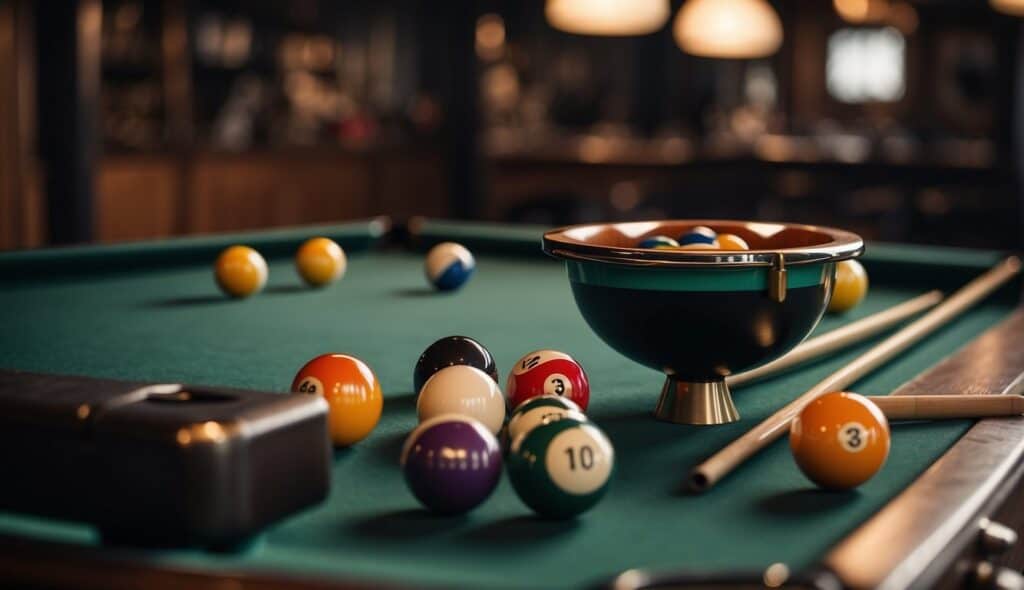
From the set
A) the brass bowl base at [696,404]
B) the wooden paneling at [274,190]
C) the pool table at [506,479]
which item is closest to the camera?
the pool table at [506,479]

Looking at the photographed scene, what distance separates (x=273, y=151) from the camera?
7.61 metres

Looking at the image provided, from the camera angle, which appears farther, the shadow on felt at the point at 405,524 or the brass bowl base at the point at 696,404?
the brass bowl base at the point at 696,404

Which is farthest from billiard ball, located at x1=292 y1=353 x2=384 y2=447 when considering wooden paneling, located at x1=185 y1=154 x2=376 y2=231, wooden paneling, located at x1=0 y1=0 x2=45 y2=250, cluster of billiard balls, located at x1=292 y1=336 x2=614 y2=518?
wooden paneling, located at x1=185 y1=154 x2=376 y2=231

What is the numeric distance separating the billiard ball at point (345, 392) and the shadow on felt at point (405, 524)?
234 mm

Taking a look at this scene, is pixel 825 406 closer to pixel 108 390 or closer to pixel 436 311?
pixel 108 390

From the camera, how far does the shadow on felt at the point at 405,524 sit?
3.51 feet

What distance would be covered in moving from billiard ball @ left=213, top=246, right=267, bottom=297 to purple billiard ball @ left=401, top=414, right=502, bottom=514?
5.09 ft

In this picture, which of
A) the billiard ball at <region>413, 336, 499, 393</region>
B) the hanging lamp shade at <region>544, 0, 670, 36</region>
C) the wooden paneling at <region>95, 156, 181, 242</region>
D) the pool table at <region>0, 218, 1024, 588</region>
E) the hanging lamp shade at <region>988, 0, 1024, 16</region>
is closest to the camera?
the pool table at <region>0, 218, 1024, 588</region>

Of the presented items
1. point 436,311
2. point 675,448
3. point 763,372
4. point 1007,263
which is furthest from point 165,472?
point 1007,263

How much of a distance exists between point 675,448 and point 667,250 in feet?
0.77

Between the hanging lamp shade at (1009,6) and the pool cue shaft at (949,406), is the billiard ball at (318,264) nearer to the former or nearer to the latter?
the pool cue shaft at (949,406)

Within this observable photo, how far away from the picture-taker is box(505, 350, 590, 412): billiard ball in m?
1.54

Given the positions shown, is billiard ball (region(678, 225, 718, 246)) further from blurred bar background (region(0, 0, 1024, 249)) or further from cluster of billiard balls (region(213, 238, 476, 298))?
blurred bar background (region(0, 0, 1024, 249))

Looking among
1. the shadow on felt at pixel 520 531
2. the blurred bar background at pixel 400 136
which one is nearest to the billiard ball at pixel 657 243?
the shadow on felt at pixel 520 531
